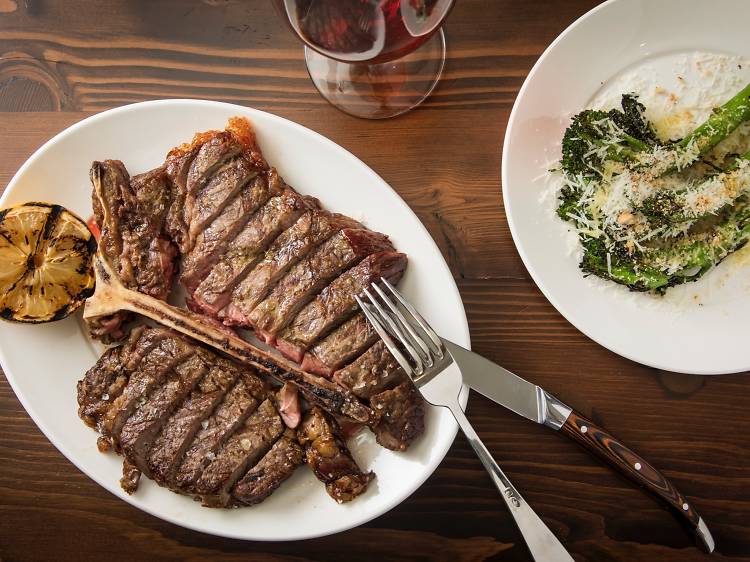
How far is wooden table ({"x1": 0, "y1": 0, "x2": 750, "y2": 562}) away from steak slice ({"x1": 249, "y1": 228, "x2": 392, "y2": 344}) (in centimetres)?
52

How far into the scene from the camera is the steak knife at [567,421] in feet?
9.46

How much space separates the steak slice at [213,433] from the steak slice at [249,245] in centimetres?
42

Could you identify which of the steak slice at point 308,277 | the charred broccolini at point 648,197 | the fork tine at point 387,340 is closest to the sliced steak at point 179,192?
the steak slice at point 308,277

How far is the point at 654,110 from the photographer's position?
304 cm

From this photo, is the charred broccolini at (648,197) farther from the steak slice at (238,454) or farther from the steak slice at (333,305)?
the steak slice at (238,454)

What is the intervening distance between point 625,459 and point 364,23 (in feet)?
7.04

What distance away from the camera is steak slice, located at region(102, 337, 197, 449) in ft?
9.21

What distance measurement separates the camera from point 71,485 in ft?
10.7

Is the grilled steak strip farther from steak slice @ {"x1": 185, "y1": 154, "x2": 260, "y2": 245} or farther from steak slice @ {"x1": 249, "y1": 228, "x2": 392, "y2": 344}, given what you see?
steak slice @ {"x1": 249, "y1": 228, "x2": 392, "y2": 344}

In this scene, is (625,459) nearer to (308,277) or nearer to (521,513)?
(521,513)

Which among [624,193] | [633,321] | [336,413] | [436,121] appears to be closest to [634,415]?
[633,321]

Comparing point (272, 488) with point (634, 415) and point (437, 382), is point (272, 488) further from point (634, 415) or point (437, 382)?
point (634, 415)

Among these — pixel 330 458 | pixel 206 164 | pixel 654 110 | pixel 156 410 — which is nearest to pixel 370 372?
pixel 330 458

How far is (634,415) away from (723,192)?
109 centimetres
